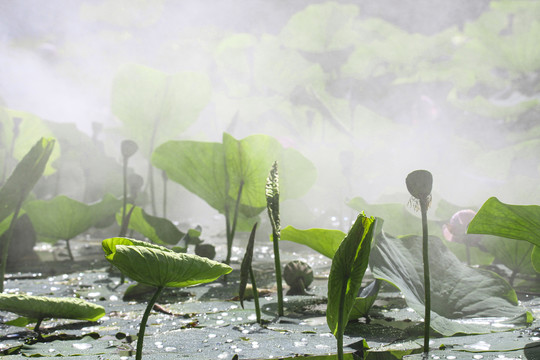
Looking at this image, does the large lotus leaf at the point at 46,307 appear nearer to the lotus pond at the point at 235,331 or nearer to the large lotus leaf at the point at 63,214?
the lotus pond at the point at 235,331

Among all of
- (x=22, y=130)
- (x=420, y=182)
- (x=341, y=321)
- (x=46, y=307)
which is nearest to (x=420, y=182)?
(x=420, y=182)

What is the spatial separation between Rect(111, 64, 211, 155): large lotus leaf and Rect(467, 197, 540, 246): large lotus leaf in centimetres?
73

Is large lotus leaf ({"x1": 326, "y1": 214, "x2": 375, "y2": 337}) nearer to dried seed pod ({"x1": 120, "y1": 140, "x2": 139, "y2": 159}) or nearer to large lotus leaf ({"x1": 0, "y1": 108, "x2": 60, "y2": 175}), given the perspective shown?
dried seed pod ({"x1": 120, "y1": 140, "x2": 139, "y2": 159})

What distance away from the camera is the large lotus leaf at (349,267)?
0.72 ft

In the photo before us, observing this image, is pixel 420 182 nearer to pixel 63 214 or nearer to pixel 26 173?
pixel 26 173

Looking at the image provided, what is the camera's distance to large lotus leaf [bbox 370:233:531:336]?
1.14 feet

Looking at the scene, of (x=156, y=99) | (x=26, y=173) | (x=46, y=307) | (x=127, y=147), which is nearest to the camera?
(x=46, y=307)

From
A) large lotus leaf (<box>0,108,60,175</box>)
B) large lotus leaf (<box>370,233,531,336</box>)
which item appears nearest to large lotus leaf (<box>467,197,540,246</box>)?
large lotus leaf (<box>370,233,531,336</box>)

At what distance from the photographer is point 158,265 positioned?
24 centimetres

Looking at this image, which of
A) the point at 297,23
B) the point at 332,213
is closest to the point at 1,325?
the point at 332,213

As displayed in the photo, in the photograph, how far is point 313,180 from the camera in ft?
2.37

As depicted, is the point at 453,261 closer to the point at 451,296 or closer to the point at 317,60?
the point at 451,296

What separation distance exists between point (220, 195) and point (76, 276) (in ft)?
0.80

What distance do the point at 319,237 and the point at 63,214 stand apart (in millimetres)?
519
